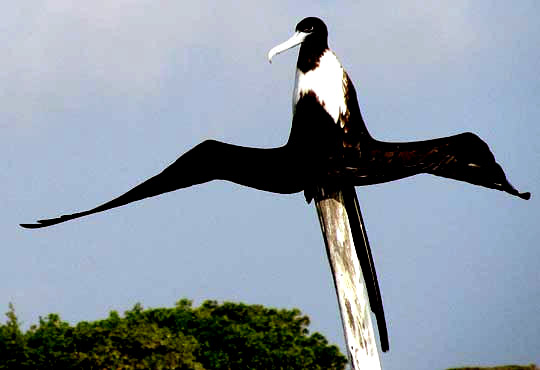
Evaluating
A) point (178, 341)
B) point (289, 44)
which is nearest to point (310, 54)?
point (289, 44)

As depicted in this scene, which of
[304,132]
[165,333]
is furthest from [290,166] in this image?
[165,333]

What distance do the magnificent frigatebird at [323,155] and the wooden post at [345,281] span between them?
162 millimetres

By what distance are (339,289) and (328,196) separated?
0.87 metres

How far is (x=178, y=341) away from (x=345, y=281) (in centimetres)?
709

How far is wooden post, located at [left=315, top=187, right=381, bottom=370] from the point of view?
33.9 ft

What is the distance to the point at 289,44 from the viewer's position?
10.3 metres

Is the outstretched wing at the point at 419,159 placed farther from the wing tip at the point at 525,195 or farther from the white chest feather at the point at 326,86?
the white chest feather at the point at 326,86

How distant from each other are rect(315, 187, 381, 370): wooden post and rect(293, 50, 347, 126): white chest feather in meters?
0.77

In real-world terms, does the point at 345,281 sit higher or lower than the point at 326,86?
lower

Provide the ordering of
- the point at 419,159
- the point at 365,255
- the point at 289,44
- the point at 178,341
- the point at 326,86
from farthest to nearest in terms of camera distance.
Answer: the point at 178,341, the point at 365,255, the point at 289,44, the point at 326,86, the point at 419,159

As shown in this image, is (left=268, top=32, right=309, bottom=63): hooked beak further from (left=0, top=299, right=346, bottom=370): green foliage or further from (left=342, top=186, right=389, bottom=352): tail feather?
(left=0, top=299, right=346, bottom=370): green foliage

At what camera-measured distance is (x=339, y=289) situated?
10344 millimetres

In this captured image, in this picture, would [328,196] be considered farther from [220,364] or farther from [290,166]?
[220,364]

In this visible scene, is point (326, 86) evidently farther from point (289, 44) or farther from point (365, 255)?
point (365, 255)
